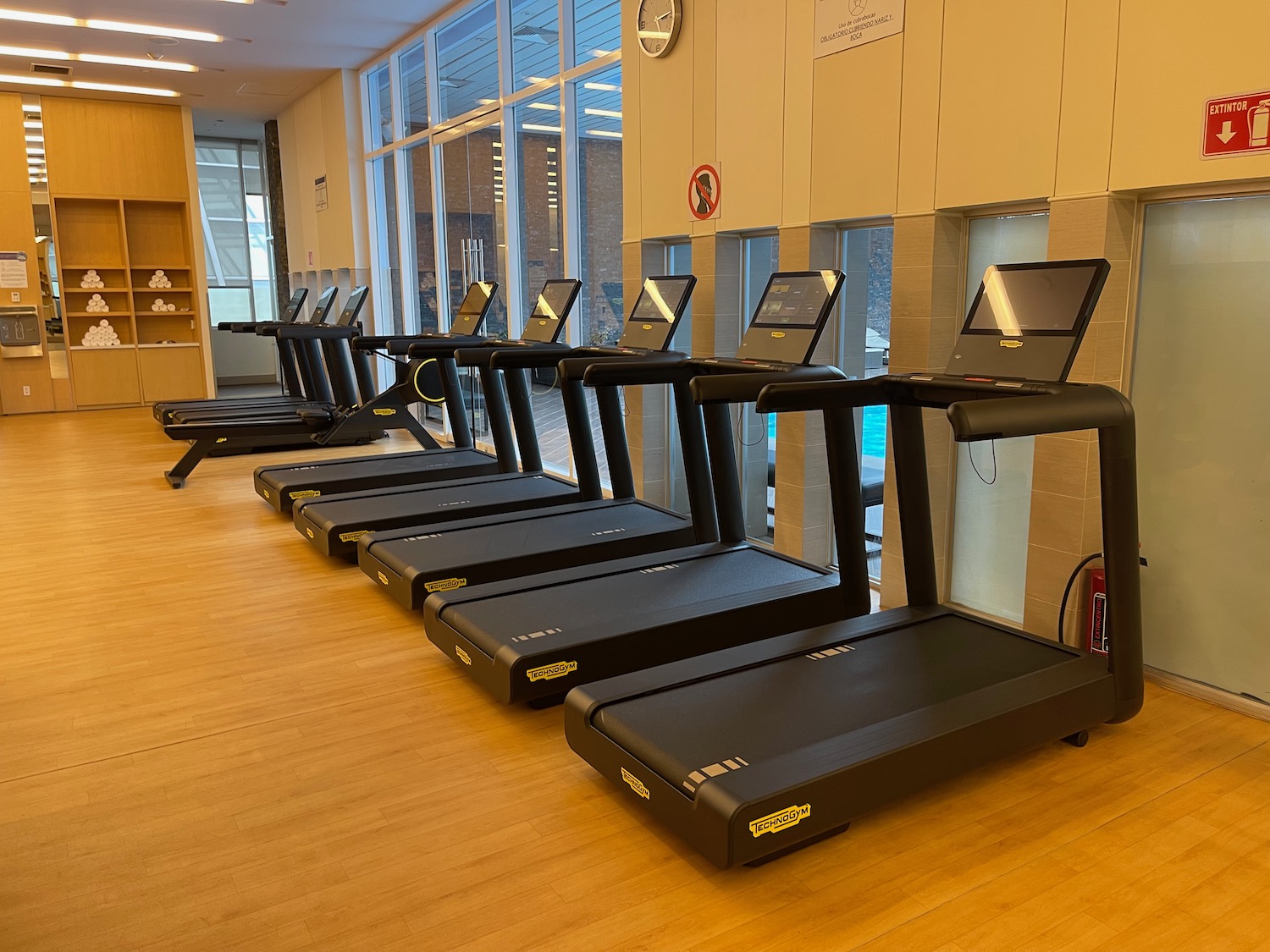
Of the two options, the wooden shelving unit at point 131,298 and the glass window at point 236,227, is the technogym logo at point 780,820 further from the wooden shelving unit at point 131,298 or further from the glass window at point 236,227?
the glass window at point 236,227

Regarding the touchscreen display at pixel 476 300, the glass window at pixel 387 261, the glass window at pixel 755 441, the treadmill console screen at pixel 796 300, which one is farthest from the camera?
the glass window at pixel 387 261

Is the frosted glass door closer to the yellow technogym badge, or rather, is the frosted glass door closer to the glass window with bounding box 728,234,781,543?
the glass window with bounding box 728,234,781,543

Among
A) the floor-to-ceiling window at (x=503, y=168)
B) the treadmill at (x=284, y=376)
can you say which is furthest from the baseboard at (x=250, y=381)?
the floor-to-ceiling window at (x=503, y=168)

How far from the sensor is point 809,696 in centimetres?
269

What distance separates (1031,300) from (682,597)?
5.35 feet

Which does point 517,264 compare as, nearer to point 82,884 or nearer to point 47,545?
point 47,545

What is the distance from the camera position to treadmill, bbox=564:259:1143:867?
2273 mm

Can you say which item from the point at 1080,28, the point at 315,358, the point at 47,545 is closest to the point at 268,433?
the point at 315,358

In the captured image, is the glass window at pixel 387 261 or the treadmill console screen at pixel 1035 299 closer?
the treadmill console screen at pixel 1035 299

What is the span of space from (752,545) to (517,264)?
415 centimetres

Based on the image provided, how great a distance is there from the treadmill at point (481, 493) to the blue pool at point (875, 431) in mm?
1221

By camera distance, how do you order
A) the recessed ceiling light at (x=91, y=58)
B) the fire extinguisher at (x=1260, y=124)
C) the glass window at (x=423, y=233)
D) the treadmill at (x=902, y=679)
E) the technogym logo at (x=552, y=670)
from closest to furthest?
the treadmill at (x=902, y=679)
the fire extinguisher at (x=1260, y=124)
the technogym logo at (x=552, y=670)
the recessed ceiling light at (x=91, y=58)
the glass window at (x=423, y=233)

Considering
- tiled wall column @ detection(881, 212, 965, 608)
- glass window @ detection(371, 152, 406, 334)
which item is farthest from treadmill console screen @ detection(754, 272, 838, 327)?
glass window @ detection(371, 152, 406, 334)

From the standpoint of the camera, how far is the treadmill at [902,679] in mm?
2273
